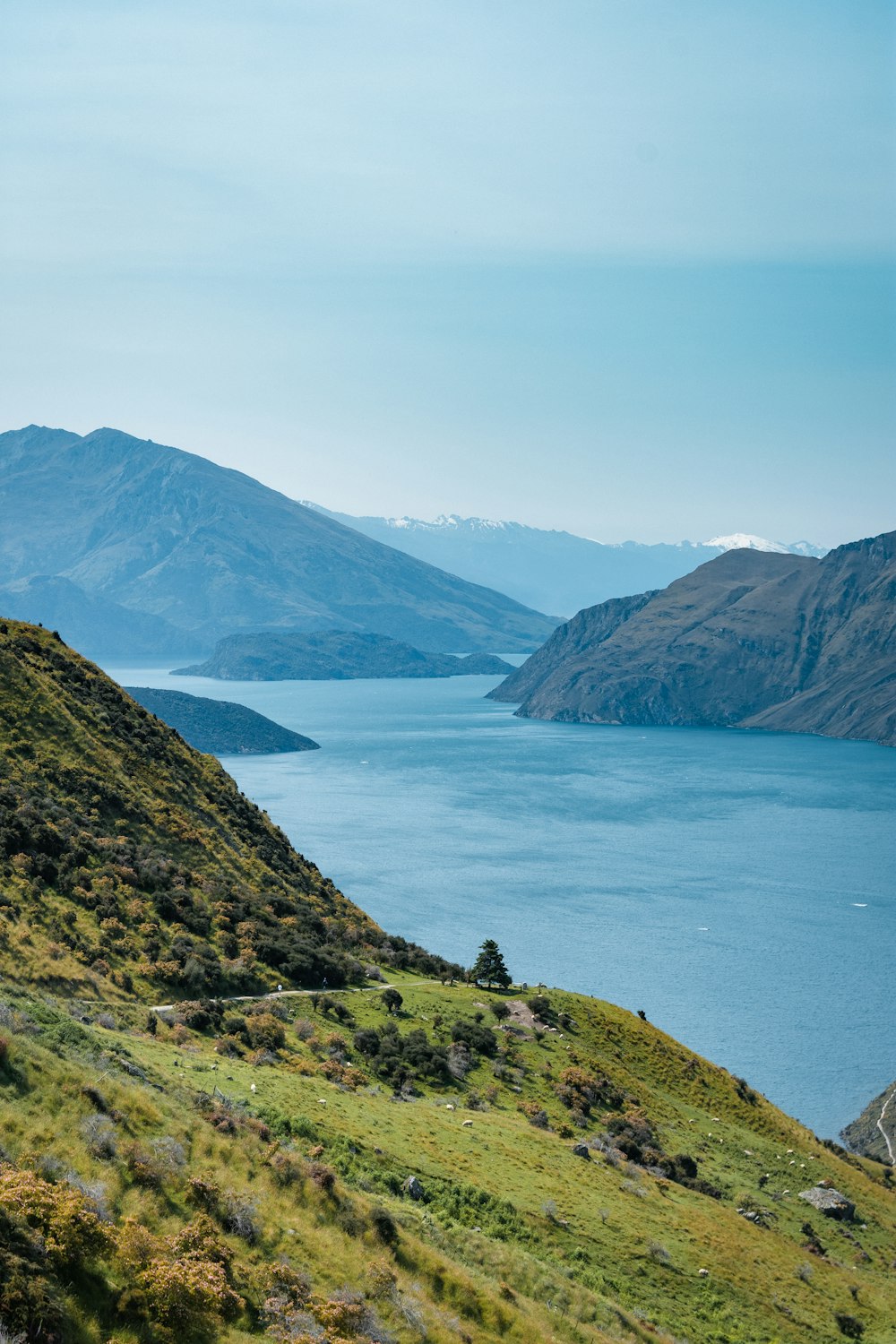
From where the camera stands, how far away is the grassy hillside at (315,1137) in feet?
61.3

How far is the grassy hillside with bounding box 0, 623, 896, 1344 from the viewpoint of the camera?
18688mm

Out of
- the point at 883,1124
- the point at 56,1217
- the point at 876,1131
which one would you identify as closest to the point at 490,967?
the point at 876,1131

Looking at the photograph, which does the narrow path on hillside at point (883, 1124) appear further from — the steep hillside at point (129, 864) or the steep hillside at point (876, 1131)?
the steep hillside at point (129, 864)

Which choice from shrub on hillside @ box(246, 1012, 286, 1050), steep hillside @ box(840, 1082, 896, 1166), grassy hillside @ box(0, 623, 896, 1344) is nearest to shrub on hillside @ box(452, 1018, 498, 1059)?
grassy hillside @ box(0, 623, 896, 1344)

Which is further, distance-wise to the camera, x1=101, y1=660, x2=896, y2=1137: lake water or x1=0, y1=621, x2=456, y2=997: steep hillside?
x1=101, y1=660, x2=896, y2=1137: lake water

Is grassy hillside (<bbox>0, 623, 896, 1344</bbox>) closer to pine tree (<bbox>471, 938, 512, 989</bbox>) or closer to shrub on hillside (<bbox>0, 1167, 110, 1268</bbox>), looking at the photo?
shrub on hillside (<bbox>0, 1167, 110, 1268</bbox>)

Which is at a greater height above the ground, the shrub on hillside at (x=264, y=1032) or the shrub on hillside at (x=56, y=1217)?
the shrub on hillside at (x=56, y=1217)

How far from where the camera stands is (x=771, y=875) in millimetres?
164250

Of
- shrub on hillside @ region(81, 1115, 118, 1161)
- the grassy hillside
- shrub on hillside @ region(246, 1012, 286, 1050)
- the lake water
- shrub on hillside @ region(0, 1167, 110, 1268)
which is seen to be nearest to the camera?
shrub on hillside @ region(0, 1167, 110, 1268)

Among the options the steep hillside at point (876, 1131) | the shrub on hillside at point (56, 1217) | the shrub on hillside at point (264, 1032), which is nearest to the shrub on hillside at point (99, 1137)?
the shrub on hillside at point (56, 1217)

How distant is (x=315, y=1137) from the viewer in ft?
96.0

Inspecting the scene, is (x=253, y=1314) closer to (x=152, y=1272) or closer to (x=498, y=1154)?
(x=152, y=1272)

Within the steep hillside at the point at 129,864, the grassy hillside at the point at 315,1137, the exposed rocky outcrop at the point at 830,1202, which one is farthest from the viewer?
the exposed rocky outcrop at the point at 830,1202

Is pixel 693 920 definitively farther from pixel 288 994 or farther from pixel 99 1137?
pixel 99 1137
